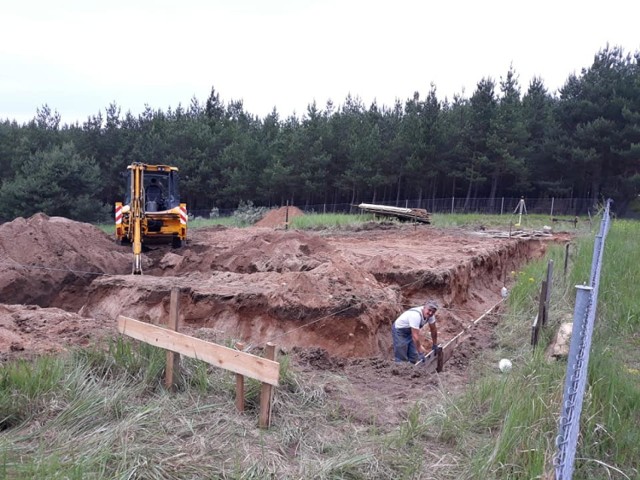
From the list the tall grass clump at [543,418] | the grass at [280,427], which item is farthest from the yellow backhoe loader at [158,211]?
Answer: the tall grass clump at [543,418]

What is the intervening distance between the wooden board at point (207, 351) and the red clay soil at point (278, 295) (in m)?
1.26

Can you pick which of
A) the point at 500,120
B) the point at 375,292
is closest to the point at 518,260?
the point at 375,292

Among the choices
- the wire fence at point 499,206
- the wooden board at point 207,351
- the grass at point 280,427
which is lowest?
the grass at point 280,427

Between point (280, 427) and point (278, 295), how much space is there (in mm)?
5062

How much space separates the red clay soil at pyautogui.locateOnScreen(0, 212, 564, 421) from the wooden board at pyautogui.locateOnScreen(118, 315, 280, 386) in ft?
4.13

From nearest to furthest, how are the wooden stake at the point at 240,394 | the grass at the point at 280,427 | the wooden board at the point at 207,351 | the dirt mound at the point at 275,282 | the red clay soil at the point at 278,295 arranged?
the grass at the point at 280,427 < the wooden board at the point at 207,351 < the wooden stake at the point at 240,394 < the red clay soil at the point at 278,295 < the dirt mound at the point at 275,282

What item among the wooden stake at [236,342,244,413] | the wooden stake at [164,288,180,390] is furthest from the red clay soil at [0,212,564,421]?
the wooden stake at [164,288,180,390]

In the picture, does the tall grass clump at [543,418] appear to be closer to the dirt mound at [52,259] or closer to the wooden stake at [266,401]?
the wooden stake at [266,401]

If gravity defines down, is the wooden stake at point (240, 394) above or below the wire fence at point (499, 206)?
below

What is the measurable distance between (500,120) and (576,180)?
7742mm

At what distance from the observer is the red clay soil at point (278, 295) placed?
7734 mm

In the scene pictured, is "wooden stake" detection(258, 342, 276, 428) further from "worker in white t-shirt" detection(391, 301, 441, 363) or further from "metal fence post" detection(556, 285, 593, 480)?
"worker in white t-shirt" detection(391, 301, 441, 363)

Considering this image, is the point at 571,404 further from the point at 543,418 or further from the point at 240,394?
the point at 240,394

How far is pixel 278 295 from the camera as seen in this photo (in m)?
10.0
